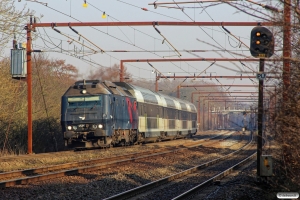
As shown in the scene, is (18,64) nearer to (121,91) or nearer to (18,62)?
(18,62)

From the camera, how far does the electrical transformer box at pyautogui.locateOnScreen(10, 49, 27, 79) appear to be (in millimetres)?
27516

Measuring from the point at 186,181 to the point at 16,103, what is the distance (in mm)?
17246

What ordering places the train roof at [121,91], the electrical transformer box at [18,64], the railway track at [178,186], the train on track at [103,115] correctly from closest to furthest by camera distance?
the railway track at [178,186] < the train on track at [103,115] < the train roof at [121,91] < the electrical transformer box at [18,64]

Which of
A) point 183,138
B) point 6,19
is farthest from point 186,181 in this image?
point 183,138

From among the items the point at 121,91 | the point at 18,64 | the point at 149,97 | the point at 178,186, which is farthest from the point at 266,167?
the point at 149,97

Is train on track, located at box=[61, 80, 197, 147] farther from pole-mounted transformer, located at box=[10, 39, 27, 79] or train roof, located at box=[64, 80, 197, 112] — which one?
pole-mounted transformer, located at box=[10, 39, 27, 79]

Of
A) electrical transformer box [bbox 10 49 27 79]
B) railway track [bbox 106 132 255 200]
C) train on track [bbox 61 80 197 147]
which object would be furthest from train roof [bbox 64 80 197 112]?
railway track [bbox 106 132 255 200]

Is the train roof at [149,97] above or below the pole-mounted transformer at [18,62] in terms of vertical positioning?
below

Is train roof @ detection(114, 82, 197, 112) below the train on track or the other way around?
the other way around

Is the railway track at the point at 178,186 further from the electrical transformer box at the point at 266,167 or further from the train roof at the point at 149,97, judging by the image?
the train roof at the point at 149,97

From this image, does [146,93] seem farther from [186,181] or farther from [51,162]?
[186,181]

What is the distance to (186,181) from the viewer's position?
630 inches

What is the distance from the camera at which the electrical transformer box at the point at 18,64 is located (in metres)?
27.5

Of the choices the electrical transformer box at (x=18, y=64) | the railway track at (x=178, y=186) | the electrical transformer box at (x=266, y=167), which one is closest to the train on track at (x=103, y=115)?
the electrical transformer box at (x=18, y=64)
